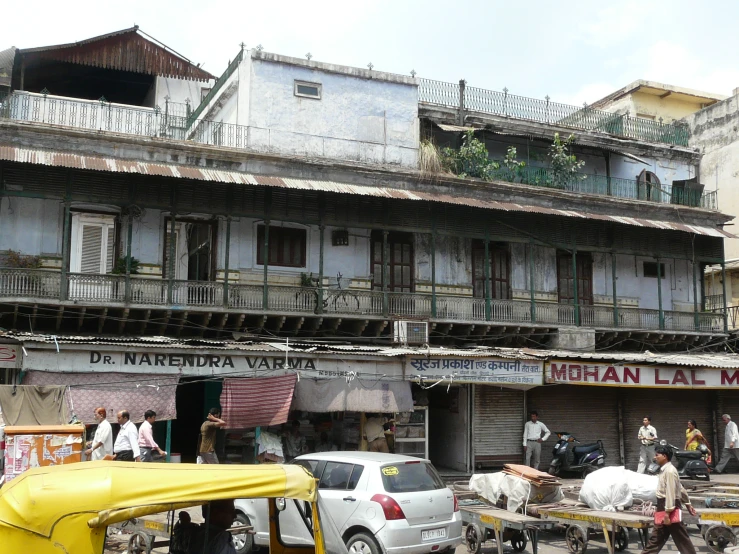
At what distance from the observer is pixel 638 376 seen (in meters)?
20.1

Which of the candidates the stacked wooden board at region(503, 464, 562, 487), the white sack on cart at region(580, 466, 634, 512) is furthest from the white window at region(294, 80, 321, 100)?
the white sack on cart at region(580, 466, 634, 512)

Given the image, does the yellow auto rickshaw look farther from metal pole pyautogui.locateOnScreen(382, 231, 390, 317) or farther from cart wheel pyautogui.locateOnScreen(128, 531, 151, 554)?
metal pole pyautogui.locateOnScreen(382, 231, 390, 317)

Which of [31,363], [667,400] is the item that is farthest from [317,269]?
[667,400]

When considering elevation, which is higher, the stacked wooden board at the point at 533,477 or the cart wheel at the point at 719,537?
the stacked wooden board at the point at 533,477

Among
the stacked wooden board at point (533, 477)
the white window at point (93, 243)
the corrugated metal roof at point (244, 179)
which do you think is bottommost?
the stacked wooden board at point (533, 477)

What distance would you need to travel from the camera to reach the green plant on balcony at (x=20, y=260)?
18625mm

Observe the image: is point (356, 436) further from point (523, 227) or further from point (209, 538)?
point (209, 538)

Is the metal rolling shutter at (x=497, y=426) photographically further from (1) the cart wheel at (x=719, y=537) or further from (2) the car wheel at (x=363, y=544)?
(2) the car wheel at (x=363, y=544)

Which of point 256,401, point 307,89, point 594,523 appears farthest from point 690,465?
point 307,89

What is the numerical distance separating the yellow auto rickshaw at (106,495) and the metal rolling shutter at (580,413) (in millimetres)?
16146

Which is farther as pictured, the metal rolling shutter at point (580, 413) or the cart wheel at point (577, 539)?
the metal rolling shutter at point (580, 413)

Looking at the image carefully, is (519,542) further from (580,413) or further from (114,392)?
(580,413)

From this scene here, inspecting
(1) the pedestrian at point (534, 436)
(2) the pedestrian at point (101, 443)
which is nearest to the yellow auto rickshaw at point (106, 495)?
(2) the pedestrian at point (101, 443)

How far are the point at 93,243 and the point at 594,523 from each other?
45.6 feet
